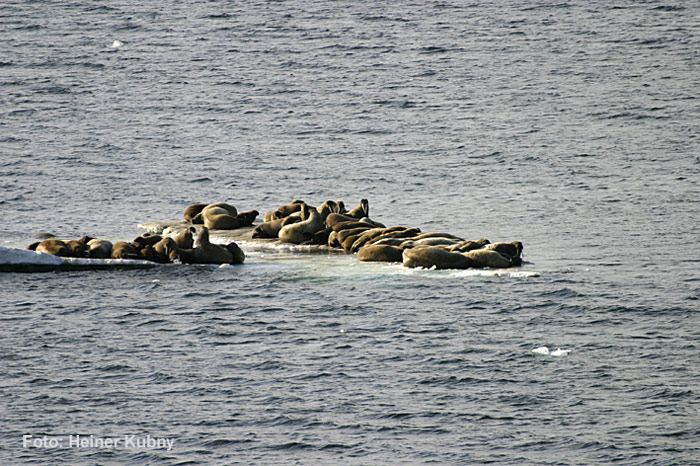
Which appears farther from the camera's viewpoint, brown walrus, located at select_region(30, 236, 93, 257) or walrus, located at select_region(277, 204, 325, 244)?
walrus, located at select_region(277, 204, 325, 244)

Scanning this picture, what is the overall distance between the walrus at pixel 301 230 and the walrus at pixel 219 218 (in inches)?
87.9

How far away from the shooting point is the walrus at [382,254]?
76.2ft

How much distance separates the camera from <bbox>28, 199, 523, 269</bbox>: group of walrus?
882 inches

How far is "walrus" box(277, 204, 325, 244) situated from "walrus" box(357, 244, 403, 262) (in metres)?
2.22

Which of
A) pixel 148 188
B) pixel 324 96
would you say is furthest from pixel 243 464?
pixel 324 96

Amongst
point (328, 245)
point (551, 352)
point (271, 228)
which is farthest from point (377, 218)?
point (551, 352)

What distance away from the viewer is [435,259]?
72.9 ft

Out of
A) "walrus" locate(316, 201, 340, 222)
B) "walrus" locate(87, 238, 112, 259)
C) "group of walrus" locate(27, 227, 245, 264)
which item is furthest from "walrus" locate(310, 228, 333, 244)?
"walrus" locate(87, 238, 112, 259)

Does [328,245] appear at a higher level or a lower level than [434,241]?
lower

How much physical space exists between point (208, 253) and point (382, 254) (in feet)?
11.0

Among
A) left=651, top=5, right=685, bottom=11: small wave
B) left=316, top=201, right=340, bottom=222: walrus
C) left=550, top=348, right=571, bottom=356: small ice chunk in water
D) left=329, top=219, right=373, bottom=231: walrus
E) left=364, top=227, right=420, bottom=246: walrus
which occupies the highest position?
left=651, top=5, right=685, bottom=11: small wave

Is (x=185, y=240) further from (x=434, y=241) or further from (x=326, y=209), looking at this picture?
(x=434, y=241)

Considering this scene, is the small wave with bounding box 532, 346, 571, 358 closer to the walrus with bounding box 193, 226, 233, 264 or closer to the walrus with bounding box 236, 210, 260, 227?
the walrus with bounding box 193, 226, 233, 264

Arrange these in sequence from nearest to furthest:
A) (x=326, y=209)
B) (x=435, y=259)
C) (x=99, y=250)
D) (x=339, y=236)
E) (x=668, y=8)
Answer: (x=435, y=259) → (x=99, y=250) → (x=339, y=236) → (x=326, y=209) → (x=668, y=8)
